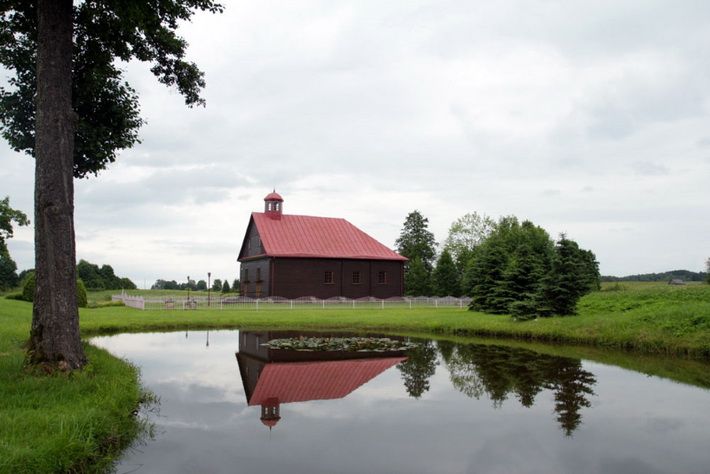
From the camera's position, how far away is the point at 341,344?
1700cm

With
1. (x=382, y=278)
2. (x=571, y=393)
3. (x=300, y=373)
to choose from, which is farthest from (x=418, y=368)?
(x=382, y=278)

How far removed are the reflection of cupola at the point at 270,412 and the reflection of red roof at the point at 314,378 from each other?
0.11 metres

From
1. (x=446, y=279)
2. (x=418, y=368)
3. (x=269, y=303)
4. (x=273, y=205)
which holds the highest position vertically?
(x=273, y=205)

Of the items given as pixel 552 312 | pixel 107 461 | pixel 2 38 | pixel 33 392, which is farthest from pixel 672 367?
pixel 2 38

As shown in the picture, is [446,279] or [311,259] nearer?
[311,259]

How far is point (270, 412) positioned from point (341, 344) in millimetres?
8551

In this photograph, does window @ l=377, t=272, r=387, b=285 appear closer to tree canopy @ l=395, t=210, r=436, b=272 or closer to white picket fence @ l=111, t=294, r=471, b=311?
white picket fence @ l=111, t=294, r=471, b=311

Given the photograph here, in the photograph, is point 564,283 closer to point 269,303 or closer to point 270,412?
point 270,412

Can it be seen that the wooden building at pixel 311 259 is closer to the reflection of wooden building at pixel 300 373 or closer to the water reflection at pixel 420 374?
the reflection of wooden building at pixel 300 373

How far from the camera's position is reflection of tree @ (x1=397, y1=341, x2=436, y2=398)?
1052cm

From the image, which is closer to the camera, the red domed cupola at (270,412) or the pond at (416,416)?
the pond at (416,416)

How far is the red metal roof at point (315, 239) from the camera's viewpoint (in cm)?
3972

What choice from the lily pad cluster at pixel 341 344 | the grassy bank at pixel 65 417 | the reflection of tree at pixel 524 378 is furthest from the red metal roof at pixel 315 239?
the grassy bank at pixel 65 417

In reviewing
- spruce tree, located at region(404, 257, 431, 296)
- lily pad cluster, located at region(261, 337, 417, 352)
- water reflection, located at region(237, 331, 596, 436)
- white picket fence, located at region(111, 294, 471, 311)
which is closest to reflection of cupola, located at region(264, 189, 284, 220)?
white picket fence, located at region(111, 294, 471, 311)
